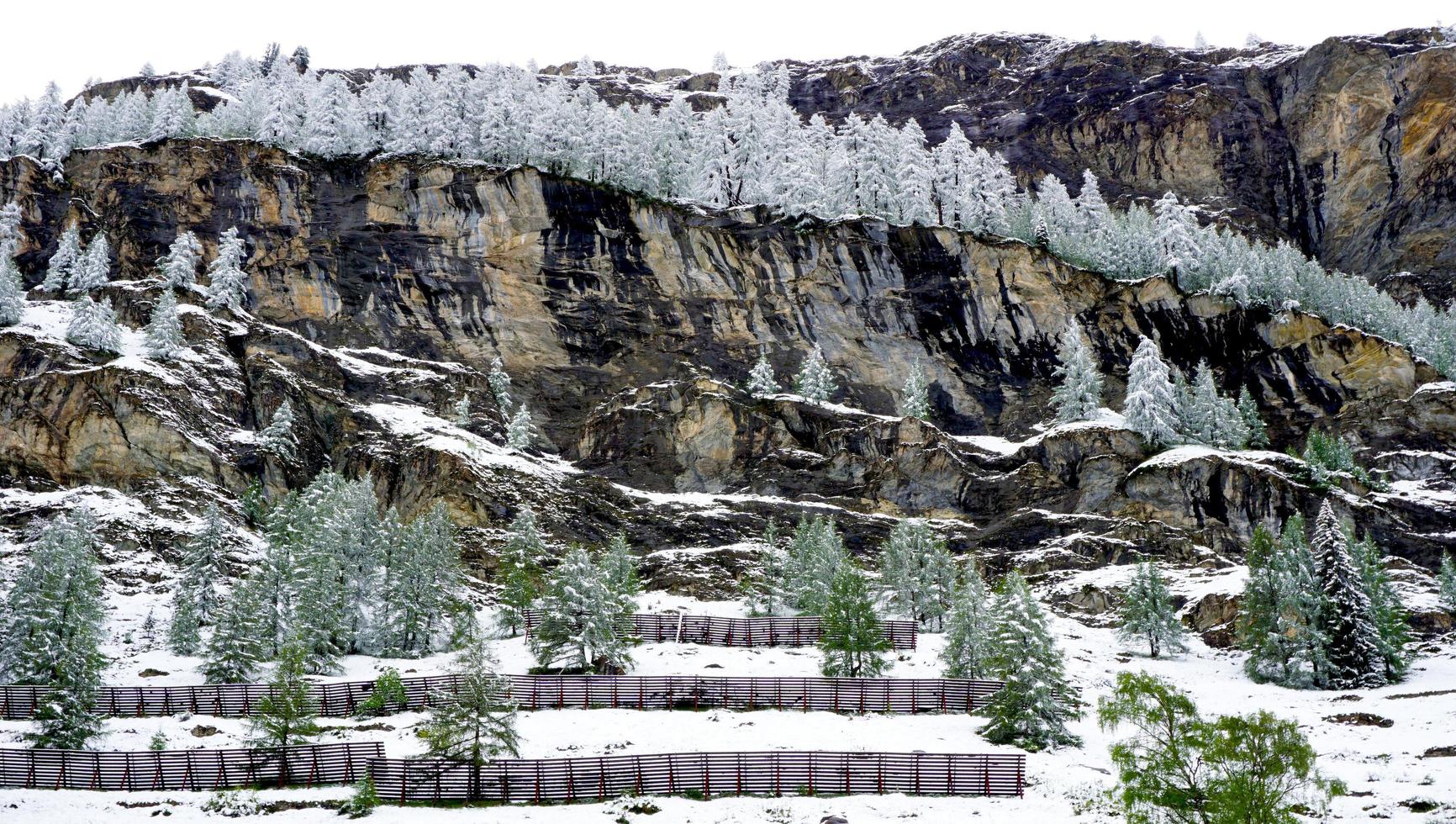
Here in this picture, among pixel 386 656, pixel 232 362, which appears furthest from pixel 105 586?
pixel 232 362

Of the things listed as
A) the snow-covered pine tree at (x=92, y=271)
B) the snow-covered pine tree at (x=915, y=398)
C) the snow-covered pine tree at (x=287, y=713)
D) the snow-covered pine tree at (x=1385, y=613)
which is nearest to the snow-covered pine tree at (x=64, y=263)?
the snow-covered pine tree at (x=92, y=271)

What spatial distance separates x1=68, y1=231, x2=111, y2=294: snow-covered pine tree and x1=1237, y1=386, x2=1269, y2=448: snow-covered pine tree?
9493 cm

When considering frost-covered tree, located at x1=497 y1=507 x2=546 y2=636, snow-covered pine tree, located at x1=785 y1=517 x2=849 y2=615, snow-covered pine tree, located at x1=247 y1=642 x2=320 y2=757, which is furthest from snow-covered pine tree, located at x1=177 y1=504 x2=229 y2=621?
snow-covered pine tree, located at x1=785 y1=517 x2=849 y2=615

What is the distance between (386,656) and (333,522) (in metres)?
8.84

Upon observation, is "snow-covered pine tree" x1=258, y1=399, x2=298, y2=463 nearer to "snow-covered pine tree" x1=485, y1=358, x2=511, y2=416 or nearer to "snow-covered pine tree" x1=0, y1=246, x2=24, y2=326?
"snow-covered pine tree" x1=485, y1=358, x2=511, y2=416

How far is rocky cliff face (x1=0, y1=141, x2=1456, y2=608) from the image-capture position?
246ft

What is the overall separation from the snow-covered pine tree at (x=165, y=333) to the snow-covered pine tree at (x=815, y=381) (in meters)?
49.7

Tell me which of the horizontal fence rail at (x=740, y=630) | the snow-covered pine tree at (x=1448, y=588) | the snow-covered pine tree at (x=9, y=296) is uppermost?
the snow-covered pine tree at (x=9, y=296)

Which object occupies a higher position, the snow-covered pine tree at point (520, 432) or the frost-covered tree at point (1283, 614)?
the snow-covered pine tree at point (520, 432)

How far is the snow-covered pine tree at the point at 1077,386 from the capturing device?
86.4 meters

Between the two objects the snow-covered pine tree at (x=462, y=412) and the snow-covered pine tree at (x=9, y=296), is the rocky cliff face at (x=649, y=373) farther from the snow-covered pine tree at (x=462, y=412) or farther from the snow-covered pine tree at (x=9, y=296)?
the snow-covered pine tree at (x=9, y=296)

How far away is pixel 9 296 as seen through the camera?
81.3m

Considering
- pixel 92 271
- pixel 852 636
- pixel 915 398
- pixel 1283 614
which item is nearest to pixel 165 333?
pixel 92 271

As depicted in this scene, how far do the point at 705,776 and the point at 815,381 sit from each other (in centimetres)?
5769
